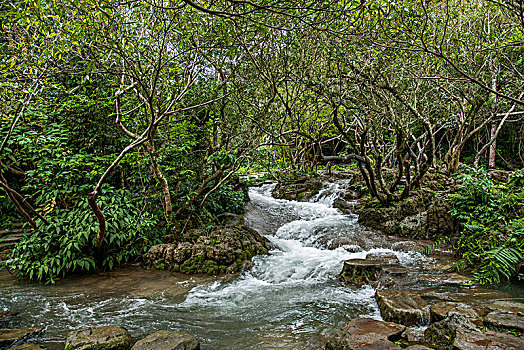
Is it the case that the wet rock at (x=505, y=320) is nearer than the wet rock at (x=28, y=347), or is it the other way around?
the wet rock at (x=505, y=320)

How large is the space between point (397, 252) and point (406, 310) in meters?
3.24

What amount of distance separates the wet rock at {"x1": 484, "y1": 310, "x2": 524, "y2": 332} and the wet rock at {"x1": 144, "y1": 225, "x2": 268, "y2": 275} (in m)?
4.46

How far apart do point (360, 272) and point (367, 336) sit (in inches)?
92.3

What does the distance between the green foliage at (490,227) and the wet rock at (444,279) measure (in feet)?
0.79

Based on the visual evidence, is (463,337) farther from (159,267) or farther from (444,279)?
(159,267)

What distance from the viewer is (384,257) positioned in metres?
6.40

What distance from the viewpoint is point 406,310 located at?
388cm

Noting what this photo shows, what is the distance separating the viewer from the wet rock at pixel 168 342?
3.33m

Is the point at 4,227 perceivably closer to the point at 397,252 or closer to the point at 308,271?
the point at 308,271

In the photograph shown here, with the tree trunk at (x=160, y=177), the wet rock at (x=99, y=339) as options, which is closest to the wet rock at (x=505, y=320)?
the wet rock at (x=99, y=339)

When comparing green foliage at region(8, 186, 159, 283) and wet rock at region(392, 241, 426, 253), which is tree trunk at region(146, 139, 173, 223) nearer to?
green foliage at region(8, 186, 159, 283)

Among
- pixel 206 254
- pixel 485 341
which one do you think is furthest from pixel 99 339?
pixel 485 341

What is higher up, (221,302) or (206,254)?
(206,254)

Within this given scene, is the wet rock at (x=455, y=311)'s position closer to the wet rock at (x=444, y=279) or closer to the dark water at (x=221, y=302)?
the dark water at (x=221, y=302)
